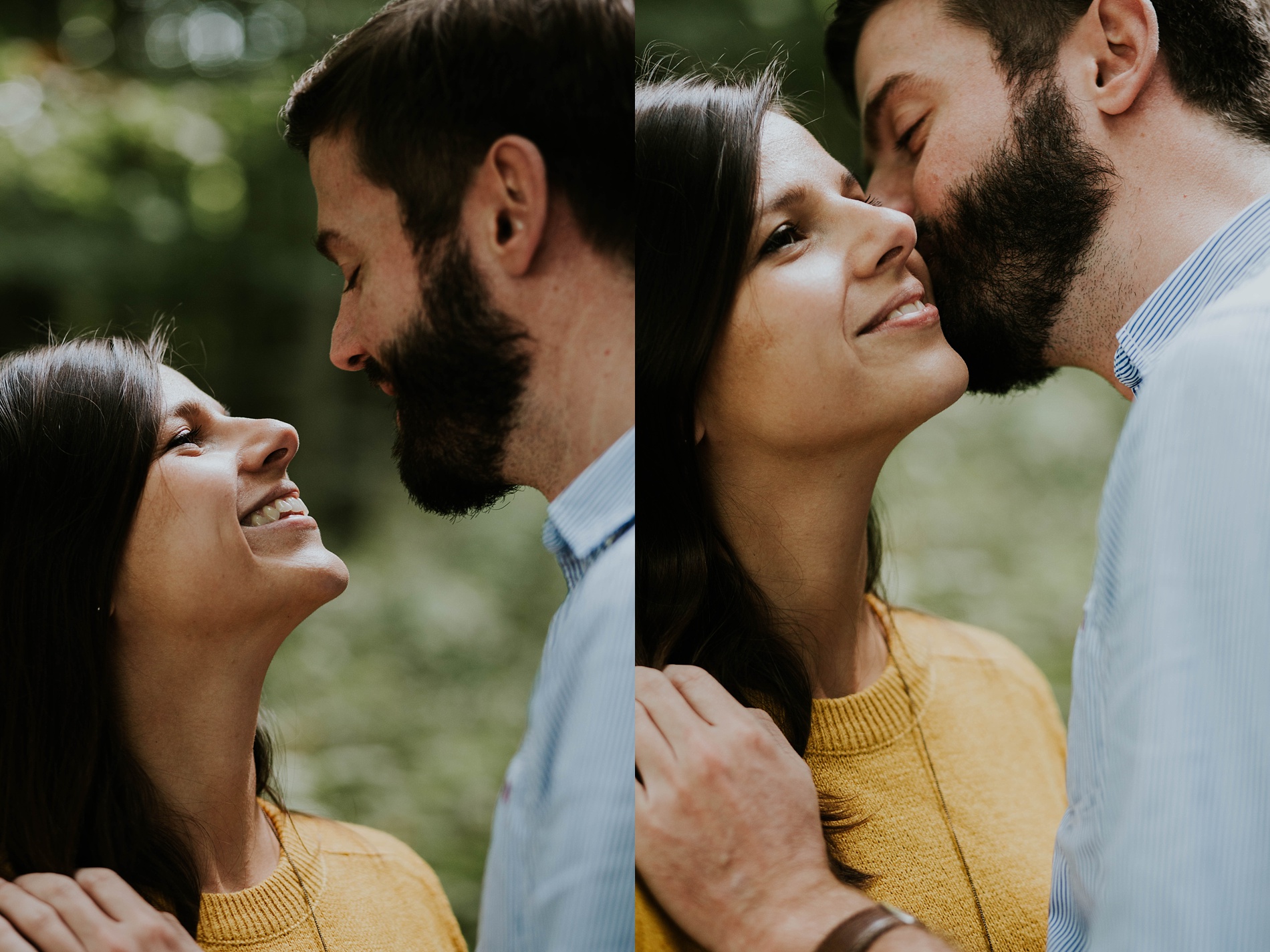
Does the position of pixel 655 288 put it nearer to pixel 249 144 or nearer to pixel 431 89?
pixel 431 89

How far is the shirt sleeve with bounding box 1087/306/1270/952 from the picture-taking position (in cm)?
77

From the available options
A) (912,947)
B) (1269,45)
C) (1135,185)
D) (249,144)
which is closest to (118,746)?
(249,144)

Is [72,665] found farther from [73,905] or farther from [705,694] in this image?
[705,694]

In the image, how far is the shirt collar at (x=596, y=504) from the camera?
1.11 meters

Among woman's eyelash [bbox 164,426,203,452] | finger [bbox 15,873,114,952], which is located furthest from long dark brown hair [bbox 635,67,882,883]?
finger [bbox 15,873,114,952]

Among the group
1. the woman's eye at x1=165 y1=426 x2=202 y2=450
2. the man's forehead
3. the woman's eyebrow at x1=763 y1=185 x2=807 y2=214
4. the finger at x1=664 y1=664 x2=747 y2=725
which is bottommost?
the finger at x1=664 y1=664 x2=747 y2=725

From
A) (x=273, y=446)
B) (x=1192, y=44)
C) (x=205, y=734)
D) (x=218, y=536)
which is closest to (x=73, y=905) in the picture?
(x=205, y=734)

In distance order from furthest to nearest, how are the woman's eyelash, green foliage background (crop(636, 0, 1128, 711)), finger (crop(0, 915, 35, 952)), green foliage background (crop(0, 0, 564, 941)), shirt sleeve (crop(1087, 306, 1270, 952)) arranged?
green foliage background (crop(636, 0, 1128, 711)), green foliage background (crop(0, 0, 564, 941)), the woman's eyelash, finger (crop(0, 915, 35, 952)), shirt sleeve (crop(1087, 306, 1270, 952))

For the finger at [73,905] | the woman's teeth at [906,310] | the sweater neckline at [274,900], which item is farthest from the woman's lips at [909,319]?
the finger at [73,905]

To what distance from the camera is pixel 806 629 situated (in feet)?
3.67

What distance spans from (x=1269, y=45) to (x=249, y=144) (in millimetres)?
1108

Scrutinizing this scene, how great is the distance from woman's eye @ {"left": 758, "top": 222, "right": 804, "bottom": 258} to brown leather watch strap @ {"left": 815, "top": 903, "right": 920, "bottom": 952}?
65cm

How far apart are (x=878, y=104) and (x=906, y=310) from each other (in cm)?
26

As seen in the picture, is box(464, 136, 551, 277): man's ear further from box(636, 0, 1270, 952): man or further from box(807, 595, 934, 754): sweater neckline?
box(807, 595, 934, 754): sweater neckline
